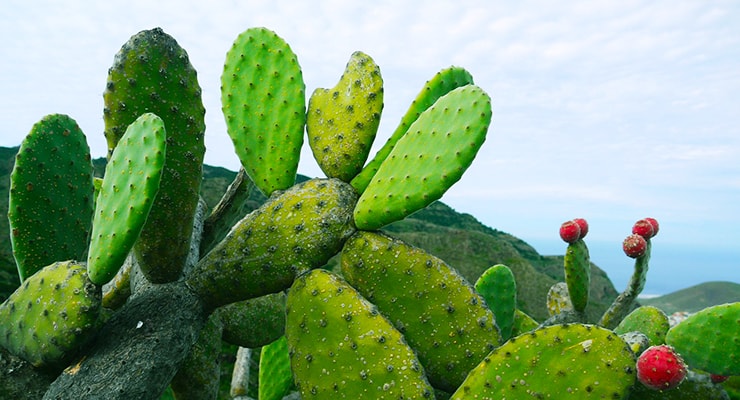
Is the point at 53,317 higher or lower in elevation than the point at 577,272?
lower

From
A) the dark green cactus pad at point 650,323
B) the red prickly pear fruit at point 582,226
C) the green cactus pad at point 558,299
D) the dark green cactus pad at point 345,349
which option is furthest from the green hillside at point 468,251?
the dark green cactus pad at point 345,349

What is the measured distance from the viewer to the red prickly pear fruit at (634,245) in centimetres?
217

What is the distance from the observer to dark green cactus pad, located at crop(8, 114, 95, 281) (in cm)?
170

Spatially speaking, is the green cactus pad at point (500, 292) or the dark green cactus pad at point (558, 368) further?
the green cactus pad at point (500, 292)

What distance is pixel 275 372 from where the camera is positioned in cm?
260

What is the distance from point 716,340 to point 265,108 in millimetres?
1397

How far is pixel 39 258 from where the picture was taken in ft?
5.75

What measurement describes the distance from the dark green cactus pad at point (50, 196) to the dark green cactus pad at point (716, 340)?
1806 mm

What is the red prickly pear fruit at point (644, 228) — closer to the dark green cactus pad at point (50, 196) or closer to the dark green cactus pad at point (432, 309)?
the dark green cactus pad at point (432, 309)

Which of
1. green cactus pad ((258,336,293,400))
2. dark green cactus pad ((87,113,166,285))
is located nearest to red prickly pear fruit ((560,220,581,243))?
green cactus pad ((258,336,293,400))

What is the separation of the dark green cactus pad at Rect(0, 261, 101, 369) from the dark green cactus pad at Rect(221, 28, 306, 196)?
21.1 inches

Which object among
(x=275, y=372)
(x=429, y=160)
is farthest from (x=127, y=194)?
(x=275, y=372)

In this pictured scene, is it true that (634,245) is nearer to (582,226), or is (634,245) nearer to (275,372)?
(582,226)

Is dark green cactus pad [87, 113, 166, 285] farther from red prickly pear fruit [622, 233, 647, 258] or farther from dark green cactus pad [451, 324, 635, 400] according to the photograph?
red prickly pear fruit [622, 233, 647, 258]
